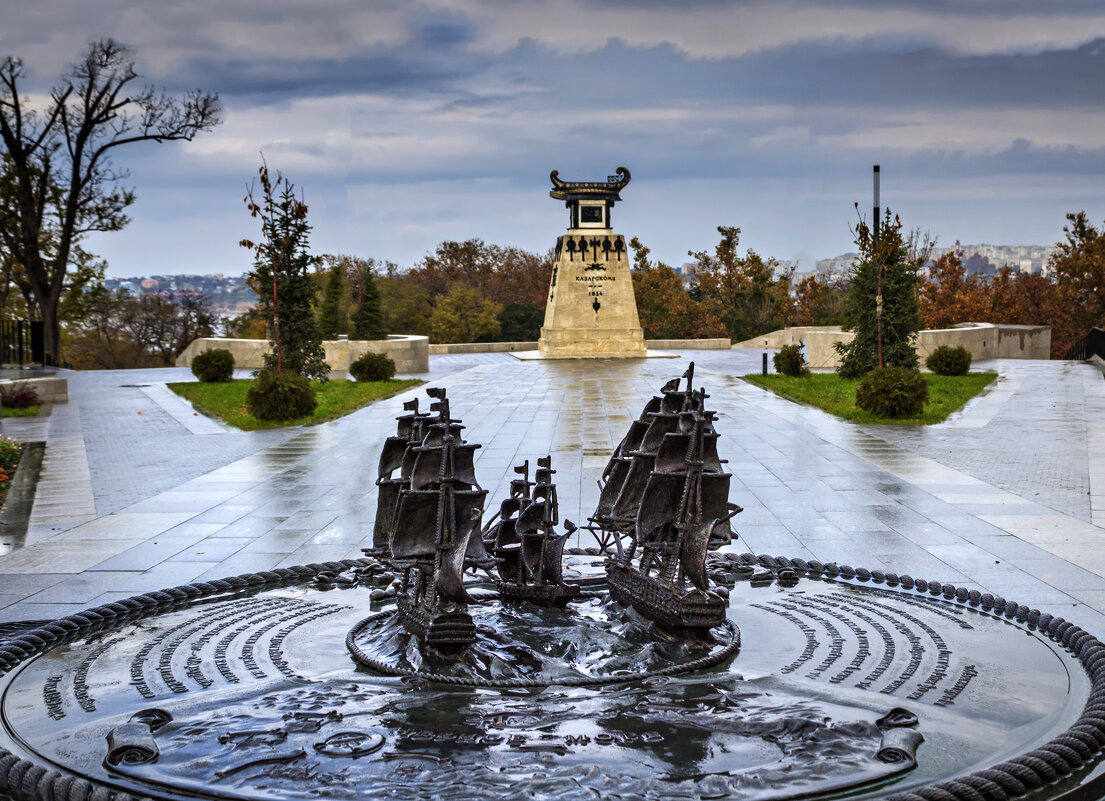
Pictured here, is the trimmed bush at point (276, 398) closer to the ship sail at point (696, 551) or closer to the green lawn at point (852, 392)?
the green lawn at point (852, 392)

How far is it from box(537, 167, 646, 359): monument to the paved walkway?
2082 centimetres

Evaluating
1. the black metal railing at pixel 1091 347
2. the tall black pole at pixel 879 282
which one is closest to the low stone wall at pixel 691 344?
the black metal railing at pixel 1091 347

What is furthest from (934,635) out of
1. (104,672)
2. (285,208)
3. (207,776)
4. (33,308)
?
(33,308)

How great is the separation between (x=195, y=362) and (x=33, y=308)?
19213 mm

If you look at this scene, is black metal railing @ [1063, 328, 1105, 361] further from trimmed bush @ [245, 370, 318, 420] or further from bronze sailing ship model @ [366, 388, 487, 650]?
bronze sailing ship model @ [366, 388, 487, 650]

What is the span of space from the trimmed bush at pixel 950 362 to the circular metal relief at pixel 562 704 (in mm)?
22973

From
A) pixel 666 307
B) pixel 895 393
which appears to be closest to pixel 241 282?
pixel 666 307

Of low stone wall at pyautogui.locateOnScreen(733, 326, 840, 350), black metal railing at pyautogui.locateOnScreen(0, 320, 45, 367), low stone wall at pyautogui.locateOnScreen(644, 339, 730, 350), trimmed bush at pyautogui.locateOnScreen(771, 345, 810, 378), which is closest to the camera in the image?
trimmed bush at pyautogui.locateOnScreen(771, 345, 810, 378)

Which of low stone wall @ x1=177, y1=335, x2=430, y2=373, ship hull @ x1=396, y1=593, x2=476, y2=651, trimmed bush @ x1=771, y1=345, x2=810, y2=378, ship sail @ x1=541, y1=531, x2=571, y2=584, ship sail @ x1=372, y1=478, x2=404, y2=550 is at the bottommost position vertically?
ship hull @ x1=396, y1=593, x2=476, y2=651

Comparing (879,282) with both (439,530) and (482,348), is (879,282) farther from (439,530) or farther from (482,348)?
(482,348)

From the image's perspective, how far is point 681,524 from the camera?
5426 mm

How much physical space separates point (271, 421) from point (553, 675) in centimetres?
1515

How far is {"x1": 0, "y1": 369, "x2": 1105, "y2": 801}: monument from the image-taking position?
13.0 ft

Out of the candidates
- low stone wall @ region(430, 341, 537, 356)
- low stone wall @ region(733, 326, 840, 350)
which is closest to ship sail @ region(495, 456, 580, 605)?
low stone wall @ region(733, 326, 840, 350)
